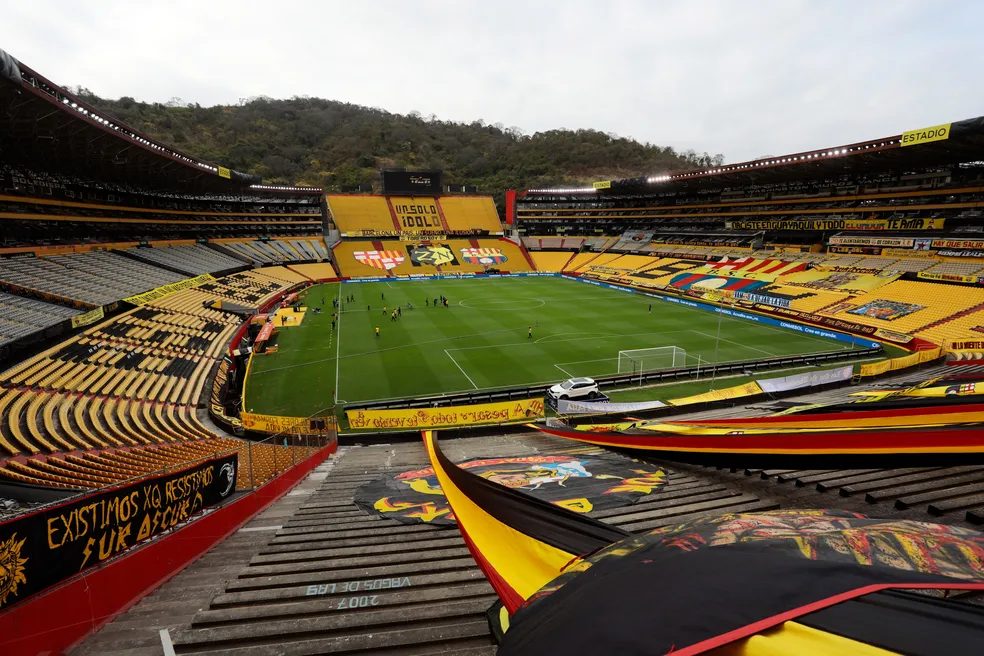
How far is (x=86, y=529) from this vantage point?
5.15m

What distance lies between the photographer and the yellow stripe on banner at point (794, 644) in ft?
5.02

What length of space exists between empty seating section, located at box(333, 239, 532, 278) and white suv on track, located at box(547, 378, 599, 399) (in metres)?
48.1

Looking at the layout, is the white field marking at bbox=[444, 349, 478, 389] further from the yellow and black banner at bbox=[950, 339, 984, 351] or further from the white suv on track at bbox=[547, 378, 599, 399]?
the yellow and black banner at bbox=[950, 339, 984, 351]

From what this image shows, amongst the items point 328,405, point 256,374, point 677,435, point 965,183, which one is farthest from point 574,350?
point 965,183

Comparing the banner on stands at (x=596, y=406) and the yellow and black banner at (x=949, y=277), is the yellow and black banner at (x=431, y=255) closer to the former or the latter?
the yellow and black banner at (x=949, y=277)

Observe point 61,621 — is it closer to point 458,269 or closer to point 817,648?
point 817,648

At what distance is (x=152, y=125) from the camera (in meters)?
100

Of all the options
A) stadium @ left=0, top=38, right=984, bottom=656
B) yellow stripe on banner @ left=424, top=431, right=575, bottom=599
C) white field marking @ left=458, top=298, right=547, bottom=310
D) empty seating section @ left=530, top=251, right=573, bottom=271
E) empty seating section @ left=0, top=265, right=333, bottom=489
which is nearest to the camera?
stadium @ left=0, top=38, right=984, bottom=656

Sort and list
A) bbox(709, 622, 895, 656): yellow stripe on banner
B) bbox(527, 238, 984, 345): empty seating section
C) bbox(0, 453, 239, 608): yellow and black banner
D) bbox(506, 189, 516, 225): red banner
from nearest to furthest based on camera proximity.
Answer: bbox(709, 622, 895, 656): yellow stripe on banner → bbox(0, 453, 239, 608): yellow and black banner → bbox(527, 238, 984, 345): empty seating section → bbox(506, 189, 516, 225): red banner

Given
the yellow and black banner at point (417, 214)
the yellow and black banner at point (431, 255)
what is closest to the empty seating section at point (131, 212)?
the yellow and black banner at point (417, 214)

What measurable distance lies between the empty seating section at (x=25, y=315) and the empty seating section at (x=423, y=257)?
4182 centimetres

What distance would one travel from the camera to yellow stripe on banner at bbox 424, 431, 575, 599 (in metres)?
3.12

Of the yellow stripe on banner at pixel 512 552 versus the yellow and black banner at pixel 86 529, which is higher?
the yellow stripe on banner at pixel 512 552

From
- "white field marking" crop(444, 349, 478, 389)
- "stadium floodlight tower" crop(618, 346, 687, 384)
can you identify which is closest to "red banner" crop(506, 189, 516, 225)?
"white field marking" crop(444, 349, 478, 389)
